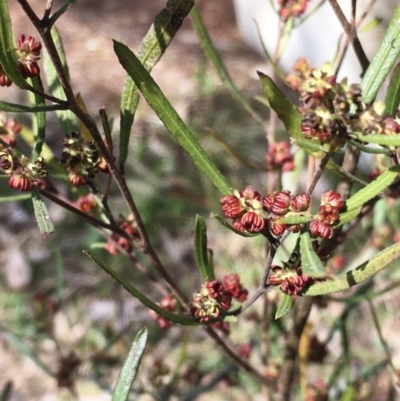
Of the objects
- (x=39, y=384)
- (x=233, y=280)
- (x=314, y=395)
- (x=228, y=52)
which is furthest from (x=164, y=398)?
(x=228, y=52)

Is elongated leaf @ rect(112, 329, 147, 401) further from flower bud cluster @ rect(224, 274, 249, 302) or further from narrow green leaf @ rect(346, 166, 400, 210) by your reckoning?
narrow green leaf @ rect(346, 166, 400, 210)

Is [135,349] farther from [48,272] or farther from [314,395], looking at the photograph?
Result: [48,272]

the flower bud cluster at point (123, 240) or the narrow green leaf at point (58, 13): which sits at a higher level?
the narrow green leaf at point (58, 13)

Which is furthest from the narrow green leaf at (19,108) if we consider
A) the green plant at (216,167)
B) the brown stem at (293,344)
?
the brown stem at (293,344)

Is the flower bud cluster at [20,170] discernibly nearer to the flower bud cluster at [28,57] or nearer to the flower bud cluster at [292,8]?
the flower bud cluster at [28,57]

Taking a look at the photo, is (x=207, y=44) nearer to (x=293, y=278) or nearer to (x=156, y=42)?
(x=156, y=42)

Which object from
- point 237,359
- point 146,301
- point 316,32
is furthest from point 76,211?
point 316,32

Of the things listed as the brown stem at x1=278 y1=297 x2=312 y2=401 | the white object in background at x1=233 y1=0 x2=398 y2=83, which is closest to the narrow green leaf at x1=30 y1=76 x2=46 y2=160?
the brown stem at x1=278 y1=297 x2=312 y2=401
